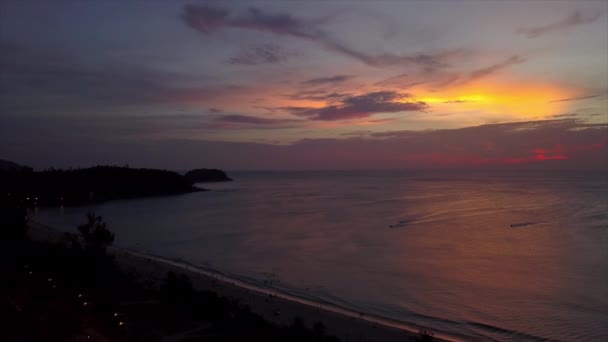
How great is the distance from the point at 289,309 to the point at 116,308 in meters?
5.06

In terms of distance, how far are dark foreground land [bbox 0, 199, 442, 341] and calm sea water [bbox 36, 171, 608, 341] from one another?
3345mm

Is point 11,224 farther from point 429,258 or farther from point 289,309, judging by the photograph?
point 429,258

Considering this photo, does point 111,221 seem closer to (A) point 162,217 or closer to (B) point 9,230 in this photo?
(A) point 162,217

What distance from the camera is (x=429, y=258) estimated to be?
22297 mm

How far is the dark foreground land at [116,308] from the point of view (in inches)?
348

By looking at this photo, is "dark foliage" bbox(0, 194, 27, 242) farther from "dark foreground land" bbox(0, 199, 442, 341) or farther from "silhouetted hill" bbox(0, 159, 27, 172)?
"silhouetted hill" bbox(0, 159, 27, 172)

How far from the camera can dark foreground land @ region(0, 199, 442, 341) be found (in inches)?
348

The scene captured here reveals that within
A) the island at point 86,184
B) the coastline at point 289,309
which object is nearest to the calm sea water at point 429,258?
the coastline at point 289,309

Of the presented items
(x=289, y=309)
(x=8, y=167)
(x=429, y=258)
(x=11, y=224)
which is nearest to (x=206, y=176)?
(x=8, y=167)

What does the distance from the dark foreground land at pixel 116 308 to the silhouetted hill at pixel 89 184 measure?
3791 centimetres

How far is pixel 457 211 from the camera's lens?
43406mm

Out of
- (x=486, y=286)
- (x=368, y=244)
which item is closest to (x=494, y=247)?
(x=368, y=244)

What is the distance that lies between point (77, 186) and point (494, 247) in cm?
5447

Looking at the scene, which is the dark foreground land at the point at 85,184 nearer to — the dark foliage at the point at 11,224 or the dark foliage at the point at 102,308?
the dark foliage at the point at 11,224
